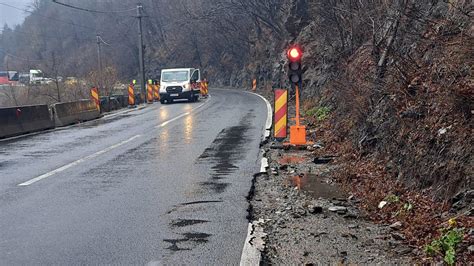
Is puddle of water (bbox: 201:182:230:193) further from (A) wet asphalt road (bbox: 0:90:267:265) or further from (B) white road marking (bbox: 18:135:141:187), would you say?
(B) white road marking (bbox: 18:135:141:187)

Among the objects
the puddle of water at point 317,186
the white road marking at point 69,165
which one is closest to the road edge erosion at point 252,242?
the puddle of water at point 317,186

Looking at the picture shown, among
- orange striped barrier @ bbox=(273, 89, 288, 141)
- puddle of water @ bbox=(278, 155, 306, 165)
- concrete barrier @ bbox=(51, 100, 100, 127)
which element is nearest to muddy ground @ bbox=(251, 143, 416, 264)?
puddle of water @ bbox=(278, 155, 306, 165)

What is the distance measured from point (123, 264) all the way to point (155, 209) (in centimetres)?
205

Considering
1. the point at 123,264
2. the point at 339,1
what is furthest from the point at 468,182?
the point at 339,1

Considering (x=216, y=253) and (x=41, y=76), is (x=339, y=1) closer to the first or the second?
(x=216, y=253)

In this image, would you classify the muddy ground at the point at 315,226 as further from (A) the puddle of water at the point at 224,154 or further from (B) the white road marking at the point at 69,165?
(B) the white road marking at the point at 69,165

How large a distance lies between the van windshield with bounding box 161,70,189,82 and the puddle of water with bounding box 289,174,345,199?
27993 millimetres

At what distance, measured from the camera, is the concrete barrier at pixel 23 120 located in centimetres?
1614

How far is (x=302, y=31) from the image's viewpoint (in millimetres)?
32906

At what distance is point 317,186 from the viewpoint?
27.5 feet

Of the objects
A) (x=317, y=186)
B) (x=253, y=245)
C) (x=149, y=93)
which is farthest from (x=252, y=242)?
(x=149, y=93)

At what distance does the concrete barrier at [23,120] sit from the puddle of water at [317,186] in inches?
439

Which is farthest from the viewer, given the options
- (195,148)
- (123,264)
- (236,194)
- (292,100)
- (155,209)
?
(292,100)

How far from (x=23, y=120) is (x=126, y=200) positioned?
11512mm
